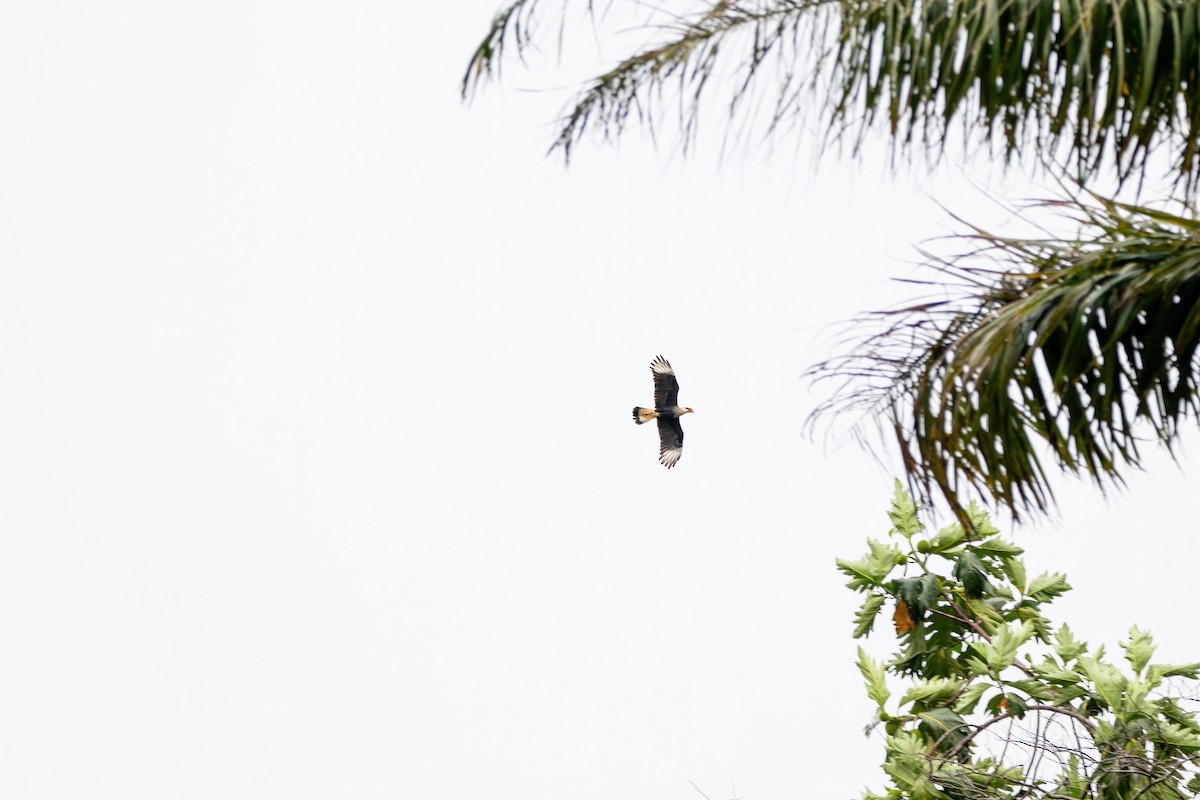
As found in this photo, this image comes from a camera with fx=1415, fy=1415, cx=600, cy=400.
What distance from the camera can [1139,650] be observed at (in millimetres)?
5609

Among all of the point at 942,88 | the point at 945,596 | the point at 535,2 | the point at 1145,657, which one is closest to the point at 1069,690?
the point at 1145,657

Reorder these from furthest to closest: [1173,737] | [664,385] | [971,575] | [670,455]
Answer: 1. [670,455]
2. [664,385]
3. [971,575]
4. [1173,737]

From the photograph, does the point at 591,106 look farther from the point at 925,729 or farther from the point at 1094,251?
the point at 925,729

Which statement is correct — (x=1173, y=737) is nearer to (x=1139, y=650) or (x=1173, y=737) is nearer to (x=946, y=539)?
(x=1139, y=650)

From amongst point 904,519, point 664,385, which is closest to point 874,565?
point 904,519

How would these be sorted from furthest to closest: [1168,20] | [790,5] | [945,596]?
[945,596]
[790,5]
[1168,20]

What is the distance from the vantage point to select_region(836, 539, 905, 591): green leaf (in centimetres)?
617

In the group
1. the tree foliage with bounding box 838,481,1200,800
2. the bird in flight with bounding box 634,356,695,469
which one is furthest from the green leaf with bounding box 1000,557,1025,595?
the bird in flight with bounding box 634,356,695,469

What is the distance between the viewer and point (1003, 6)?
304cm

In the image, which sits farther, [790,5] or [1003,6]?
[790,5]

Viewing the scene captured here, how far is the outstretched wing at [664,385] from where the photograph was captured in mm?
16422

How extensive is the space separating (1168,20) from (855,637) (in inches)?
149

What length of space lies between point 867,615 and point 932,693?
640mm

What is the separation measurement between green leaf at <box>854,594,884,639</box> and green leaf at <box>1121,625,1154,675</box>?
3.44 feet
